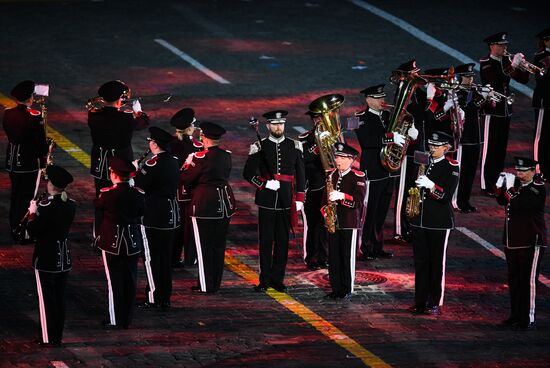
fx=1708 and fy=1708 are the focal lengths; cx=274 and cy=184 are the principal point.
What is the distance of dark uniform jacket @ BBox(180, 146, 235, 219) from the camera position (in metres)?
20.9

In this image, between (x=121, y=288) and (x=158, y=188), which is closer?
(x=121, y=288)

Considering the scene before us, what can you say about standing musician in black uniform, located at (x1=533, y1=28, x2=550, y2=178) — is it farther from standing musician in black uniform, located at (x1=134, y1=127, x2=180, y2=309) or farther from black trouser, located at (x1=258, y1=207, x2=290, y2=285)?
standing musician in black uniform, located at (x1=134, y1=127, x2=180, y2=309)

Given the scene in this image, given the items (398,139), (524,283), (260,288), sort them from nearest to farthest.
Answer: (524,283), (260,288), (398,139)

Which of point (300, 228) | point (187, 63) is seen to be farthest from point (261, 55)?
point (300, 228)

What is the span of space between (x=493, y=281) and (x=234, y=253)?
3.45 m

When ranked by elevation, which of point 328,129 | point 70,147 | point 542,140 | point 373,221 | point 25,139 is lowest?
→ point 70,147

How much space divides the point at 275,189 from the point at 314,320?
1.90 metres

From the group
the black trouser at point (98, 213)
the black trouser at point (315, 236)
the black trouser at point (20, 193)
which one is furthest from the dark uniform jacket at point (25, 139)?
the black trouser at point (315, 236)

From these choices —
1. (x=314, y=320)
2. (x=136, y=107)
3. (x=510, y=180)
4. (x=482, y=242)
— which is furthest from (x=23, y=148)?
(x=510, y=180)

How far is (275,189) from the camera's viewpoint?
21.0 meters

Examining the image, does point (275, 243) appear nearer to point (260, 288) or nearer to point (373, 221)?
point (260, 288)

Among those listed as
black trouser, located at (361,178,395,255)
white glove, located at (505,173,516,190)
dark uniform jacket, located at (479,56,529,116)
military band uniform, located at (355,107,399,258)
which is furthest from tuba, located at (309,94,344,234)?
dark uniform jacket, located at (479,56,529,116)

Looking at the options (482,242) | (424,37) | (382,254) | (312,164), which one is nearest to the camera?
(312,164)

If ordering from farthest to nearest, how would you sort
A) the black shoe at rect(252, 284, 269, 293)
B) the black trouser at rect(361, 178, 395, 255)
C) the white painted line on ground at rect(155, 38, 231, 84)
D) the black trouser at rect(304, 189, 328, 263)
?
the white painted line on ground at rect(155, 38, 231, 84) < the black trouser at rect(361, 178, 395, 255) < the black trouser at rect(304, 189, 328, 263) < the black shoe at rect(252, 284, 269, 293)
